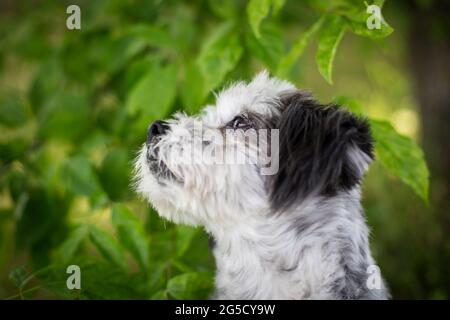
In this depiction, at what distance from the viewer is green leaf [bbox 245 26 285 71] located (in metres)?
2.72

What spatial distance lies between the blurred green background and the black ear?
21 centimetres

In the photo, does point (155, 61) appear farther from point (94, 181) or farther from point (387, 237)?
point (387, 237)

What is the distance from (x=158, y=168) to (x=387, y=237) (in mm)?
3049

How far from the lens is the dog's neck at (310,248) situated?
213 cm

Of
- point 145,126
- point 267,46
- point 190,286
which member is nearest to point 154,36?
point 145,126

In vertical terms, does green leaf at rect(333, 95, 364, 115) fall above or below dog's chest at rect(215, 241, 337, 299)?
above

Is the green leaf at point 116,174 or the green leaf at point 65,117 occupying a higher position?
the green leaf at point 65,117

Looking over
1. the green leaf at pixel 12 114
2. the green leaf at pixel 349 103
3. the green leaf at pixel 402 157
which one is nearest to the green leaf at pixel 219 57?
the green leaf at pixel 349 103

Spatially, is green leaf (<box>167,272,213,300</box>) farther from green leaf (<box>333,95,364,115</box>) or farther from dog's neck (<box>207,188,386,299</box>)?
green leaf (<box>333,95,364,115</box>)

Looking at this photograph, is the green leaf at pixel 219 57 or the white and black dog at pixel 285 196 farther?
the green leaf at pixel 219 57

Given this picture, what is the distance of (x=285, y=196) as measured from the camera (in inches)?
83.5

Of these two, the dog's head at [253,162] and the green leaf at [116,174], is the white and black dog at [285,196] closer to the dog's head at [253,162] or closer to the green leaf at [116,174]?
the dog's head at [253,162]

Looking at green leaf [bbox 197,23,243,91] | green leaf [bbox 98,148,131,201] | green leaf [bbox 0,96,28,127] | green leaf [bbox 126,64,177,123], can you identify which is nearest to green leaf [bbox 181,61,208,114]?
green leaf [bbox 126,64,177,123]

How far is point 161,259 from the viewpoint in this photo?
2.97 m
